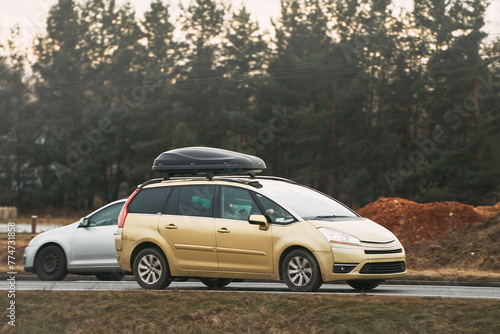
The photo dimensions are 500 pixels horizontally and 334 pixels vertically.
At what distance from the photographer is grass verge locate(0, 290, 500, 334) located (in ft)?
28.5

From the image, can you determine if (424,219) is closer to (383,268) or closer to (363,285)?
(363,285)

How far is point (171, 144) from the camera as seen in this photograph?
187ft

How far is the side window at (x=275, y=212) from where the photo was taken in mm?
11070

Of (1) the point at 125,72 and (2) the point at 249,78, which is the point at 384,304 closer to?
(2) the point at 249,78

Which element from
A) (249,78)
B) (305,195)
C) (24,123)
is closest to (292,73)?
(249,78)

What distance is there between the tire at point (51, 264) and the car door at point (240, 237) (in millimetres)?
5197

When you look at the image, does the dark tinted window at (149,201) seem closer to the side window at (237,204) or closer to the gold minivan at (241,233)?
the gold minivan at (241,233)

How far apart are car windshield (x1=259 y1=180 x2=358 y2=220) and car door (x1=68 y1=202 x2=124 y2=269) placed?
4101mm

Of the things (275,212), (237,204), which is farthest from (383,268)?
(237,204)

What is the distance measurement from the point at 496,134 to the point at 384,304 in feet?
125

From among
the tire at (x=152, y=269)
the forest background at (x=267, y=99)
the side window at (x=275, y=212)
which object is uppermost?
the forest background at (x=267, y=99)

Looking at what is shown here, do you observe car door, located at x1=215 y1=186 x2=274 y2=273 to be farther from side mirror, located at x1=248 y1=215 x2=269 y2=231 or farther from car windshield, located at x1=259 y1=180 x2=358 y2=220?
car windshield, located at x1=259 y1=180 x2=358 y2=220

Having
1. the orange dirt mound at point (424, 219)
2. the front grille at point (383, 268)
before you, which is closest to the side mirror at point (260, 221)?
the front grille at point (383, 268)

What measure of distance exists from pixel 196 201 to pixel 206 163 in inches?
25.3
